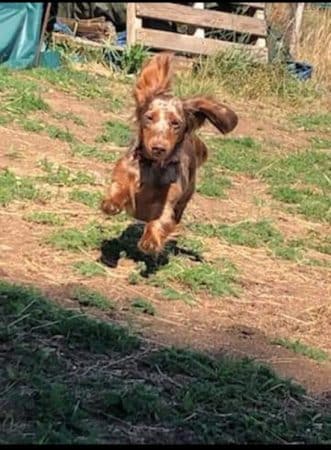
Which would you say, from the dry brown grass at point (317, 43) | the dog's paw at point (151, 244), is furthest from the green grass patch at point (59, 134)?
the dry brown grass at point (317, 43)

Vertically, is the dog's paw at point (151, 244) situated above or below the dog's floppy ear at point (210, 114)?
below

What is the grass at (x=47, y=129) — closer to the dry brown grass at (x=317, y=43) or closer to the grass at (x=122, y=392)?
the grass at (x=122, y=392)

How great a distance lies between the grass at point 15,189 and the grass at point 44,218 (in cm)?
24

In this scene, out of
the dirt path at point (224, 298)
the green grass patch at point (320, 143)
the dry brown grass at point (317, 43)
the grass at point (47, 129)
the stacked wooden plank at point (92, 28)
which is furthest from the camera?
the dry brown grass at point (317, 43)

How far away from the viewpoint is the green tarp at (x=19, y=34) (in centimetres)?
1083

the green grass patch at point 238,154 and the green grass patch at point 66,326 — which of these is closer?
the green grass patch at point 66,326

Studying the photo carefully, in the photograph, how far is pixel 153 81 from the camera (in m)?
5.68

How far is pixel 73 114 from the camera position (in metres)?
9.66

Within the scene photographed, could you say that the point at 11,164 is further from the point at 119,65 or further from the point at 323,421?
the point at 119,65

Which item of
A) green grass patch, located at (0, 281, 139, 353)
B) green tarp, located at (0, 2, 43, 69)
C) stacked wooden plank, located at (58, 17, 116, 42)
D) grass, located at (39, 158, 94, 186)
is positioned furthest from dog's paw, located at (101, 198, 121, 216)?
stacked wooden plank, located at (58, 17, 116, 42)

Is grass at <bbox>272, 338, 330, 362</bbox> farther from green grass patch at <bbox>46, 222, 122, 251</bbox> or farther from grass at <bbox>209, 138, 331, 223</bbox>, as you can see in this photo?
grass at <bbox>209, 138, 331, 223</bbox>

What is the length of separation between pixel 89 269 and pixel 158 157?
2.46ft

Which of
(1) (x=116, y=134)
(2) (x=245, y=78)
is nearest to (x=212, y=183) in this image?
(1) (x=116, y=134)

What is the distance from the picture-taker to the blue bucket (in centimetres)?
1417
